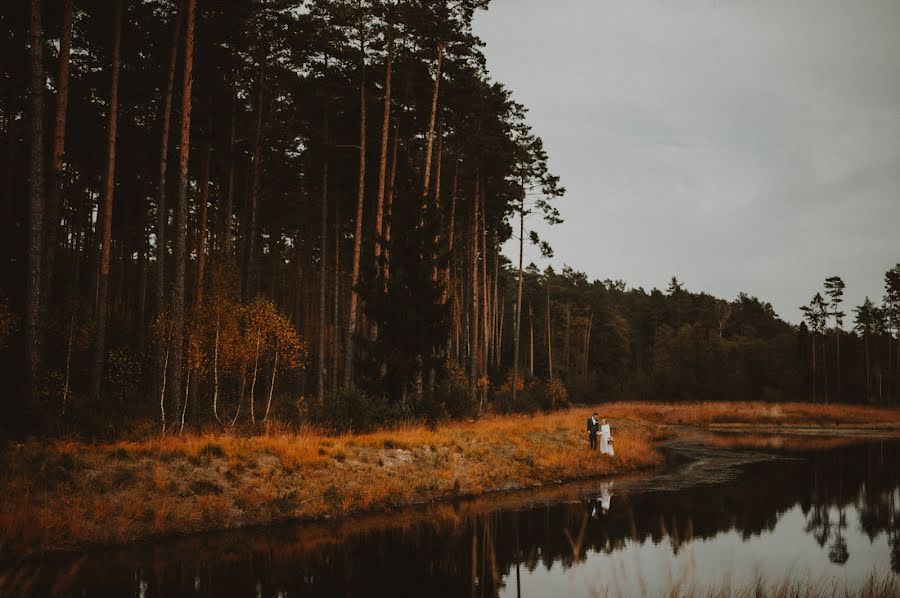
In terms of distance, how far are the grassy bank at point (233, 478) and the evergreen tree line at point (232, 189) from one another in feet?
8.26

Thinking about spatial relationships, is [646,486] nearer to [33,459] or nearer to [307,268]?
[33,459]

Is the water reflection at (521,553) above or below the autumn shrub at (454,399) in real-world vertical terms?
below

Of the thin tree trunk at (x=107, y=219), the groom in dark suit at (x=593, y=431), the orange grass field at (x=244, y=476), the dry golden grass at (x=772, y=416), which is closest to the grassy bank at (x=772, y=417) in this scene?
the dry golden grass at (x=772, y=416)

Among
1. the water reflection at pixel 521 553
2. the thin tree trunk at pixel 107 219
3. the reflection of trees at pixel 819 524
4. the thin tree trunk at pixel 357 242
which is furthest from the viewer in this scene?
the thin tree trunk at pixel 357 242

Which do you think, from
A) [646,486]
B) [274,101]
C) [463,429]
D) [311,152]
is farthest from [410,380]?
[274,101]

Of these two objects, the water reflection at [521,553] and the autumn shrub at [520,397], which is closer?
the water reflection at [521,553]

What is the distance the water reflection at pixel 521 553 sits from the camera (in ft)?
30.7

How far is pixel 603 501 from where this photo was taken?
675 inches

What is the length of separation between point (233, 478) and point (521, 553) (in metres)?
7.32

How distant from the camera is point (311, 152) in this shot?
29500 mm

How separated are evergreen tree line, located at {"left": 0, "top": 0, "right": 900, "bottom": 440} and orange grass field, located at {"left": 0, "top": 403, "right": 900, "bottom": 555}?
2.37 metres

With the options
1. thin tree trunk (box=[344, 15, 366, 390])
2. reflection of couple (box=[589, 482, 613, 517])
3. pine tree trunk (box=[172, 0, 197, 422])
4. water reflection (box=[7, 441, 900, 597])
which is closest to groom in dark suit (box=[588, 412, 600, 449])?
reflection of couple (box=[589, 482, 613, 517])

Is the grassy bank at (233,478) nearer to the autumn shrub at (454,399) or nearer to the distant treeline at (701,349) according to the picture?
the autumn shrub at (454,399)

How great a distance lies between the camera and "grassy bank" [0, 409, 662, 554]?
11.5m
